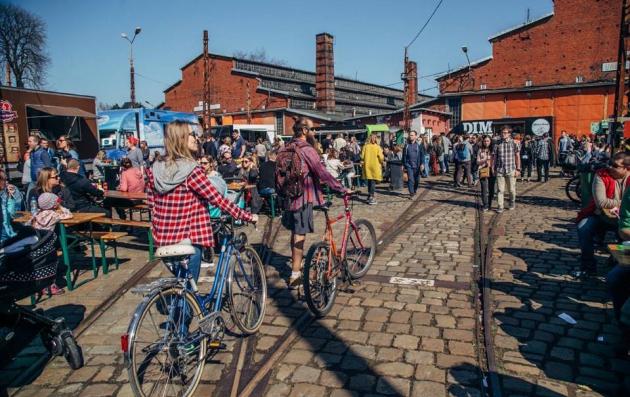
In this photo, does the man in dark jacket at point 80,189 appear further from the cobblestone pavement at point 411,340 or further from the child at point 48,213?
the cobblestone pavement at point 411,340

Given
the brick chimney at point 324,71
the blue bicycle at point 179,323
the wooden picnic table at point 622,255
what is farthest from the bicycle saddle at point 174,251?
the brick chimney at point 324,71

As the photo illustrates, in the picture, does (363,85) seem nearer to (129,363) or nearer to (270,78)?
(270,78)

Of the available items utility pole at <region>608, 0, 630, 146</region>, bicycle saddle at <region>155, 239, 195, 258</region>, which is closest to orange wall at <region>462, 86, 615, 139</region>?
utility pole at <region>608, 0, 630, 146</region>

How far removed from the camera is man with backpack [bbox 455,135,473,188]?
16406mm

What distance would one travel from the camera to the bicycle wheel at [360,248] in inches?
242

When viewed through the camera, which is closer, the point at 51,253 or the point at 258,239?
the point at 51,253

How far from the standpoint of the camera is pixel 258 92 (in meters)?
47.5

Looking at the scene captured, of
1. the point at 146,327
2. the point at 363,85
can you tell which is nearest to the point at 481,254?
the point at 146,327

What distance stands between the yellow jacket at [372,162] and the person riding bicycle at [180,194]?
31.1ft

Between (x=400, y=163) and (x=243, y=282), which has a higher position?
(x=400, y=163)

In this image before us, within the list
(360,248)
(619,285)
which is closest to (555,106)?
(360,248)

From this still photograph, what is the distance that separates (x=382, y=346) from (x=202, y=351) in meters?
1.62

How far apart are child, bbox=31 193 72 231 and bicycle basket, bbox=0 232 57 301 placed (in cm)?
186

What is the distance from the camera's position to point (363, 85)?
220ft
